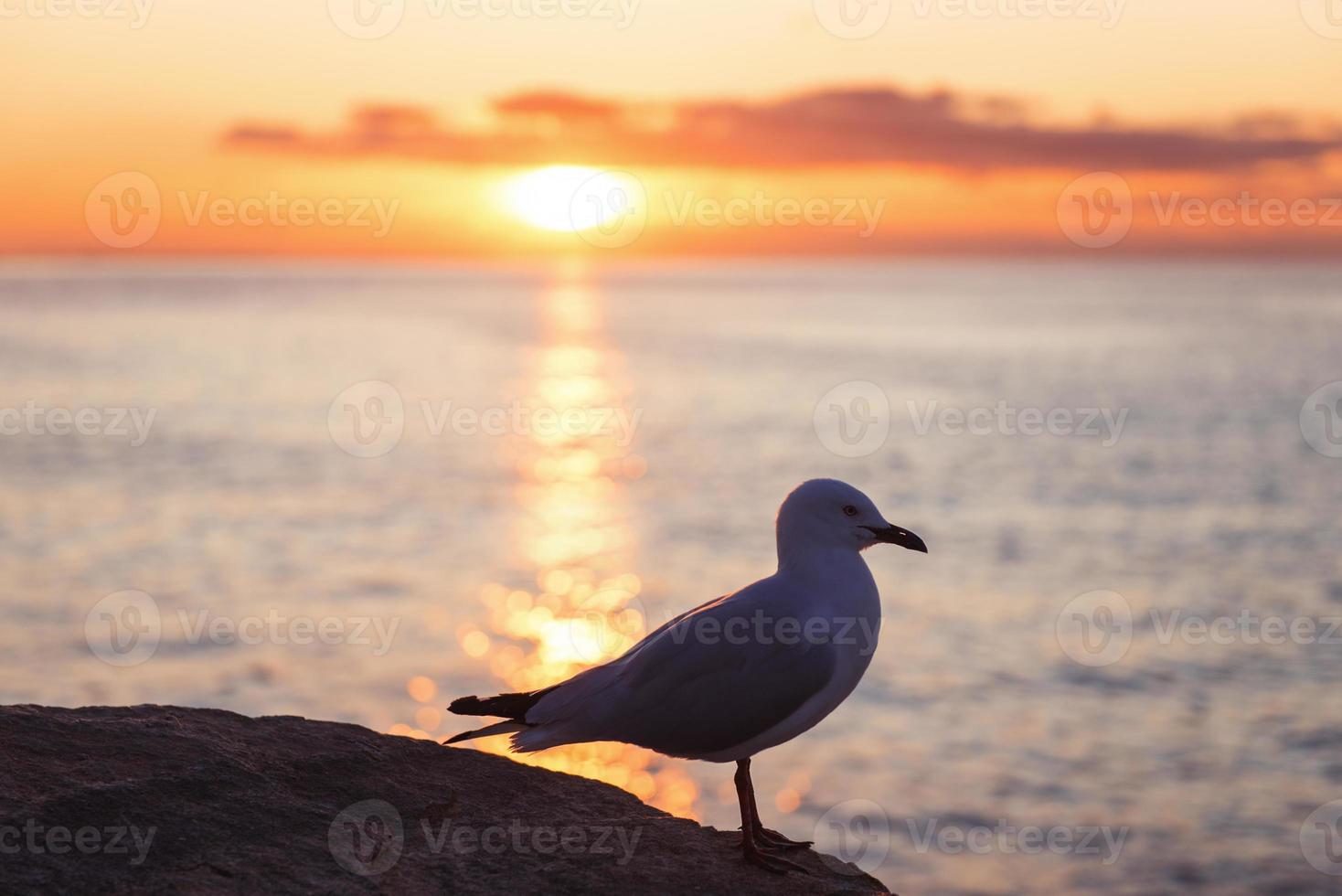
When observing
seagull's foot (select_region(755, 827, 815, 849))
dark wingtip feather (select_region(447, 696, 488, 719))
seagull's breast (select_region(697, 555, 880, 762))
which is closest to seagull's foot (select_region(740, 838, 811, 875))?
seagull's foot (select_region(755, 827, 815, 849))

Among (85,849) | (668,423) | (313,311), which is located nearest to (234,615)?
(85,849)

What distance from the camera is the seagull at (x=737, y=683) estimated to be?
6.71 m

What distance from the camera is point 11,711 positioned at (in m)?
6.82

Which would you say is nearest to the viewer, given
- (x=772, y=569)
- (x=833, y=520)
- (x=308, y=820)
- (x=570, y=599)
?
(x=308, y=820)

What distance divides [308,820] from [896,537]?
3.37 meters

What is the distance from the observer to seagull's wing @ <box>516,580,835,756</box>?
670cm

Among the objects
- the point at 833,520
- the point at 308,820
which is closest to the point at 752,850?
the point at 833,520

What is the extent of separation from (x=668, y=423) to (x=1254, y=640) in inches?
1293

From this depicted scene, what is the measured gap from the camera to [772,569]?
2630 centimetres

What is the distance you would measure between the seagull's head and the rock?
171 centimetres

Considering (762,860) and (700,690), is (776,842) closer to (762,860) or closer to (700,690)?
(762,860)

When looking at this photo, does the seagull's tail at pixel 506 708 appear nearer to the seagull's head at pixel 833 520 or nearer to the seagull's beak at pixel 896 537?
the seagull's head at pixel 833 520

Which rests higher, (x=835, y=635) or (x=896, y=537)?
(x=896, y=537)

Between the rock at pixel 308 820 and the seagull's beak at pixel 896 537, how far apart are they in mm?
1782
